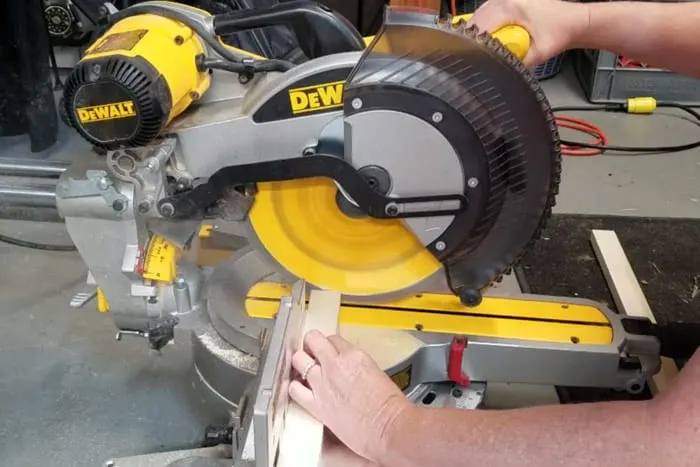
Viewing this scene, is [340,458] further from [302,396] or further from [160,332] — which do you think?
[160,332]

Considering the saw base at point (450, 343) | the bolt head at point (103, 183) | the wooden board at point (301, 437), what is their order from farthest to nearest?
the saw base at point (450, 343), the bolt head at point (103, 183), the wooden board at point (301, 437)

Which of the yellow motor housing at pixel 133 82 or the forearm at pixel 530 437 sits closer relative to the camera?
the forearm at pixel 530 437

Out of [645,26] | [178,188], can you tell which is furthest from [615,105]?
[178,188]

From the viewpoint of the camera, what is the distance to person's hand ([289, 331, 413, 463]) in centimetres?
110

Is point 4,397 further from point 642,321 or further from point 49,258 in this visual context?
point 642,321

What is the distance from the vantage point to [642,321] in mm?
1510

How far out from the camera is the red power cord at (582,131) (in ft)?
8.38

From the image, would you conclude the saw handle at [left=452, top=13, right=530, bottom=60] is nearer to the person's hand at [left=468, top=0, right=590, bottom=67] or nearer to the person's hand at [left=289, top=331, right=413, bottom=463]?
the person's hand at [left=468, top=0, right=590, bottom=67]

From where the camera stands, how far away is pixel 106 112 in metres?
1.17

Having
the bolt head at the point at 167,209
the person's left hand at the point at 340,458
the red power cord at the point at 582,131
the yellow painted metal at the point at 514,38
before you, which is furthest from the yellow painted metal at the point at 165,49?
the red power cord at the point at 582,131

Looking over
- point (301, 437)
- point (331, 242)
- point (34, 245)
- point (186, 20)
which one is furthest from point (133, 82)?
point (34, 245)

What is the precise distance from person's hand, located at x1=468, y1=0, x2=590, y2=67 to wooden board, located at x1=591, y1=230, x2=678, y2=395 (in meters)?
0.57

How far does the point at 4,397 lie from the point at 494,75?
112 centimetres

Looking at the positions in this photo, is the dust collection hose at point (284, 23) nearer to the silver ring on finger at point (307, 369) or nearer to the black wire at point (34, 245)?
the silver ring on finger at point (307, 369)
